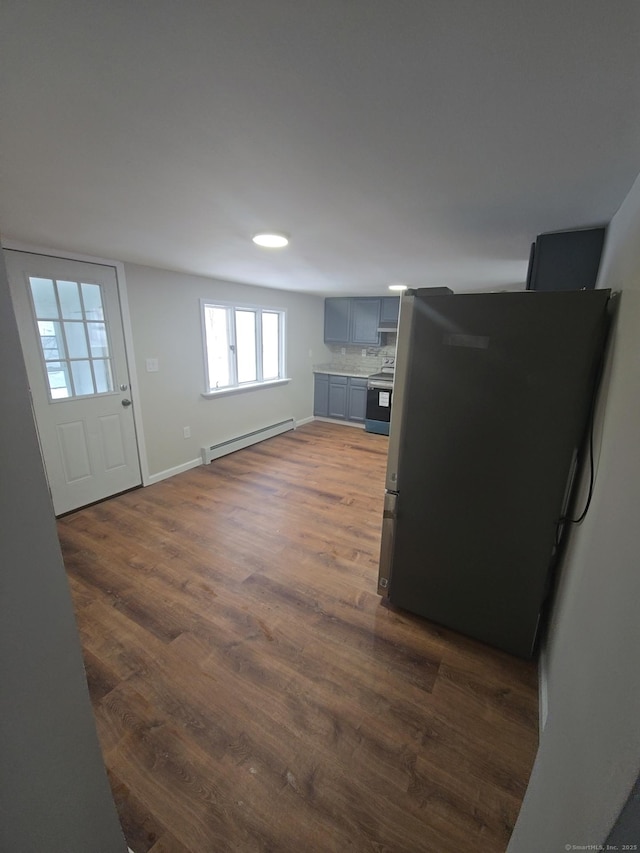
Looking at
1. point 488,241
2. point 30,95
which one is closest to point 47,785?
point 30,95

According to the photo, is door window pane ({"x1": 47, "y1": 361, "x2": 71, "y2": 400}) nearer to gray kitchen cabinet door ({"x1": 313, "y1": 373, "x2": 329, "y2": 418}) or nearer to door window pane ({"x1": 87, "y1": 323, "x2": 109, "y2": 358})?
door window pane ({"x1": 87, "y1": 323, "x2": 109, "y2": 358})

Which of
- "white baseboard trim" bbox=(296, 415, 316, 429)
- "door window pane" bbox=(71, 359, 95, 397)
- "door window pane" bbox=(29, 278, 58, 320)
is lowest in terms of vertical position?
"white baseboard trim" bbox=(296, 415, 316, 429)

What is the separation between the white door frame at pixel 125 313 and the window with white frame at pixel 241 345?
33.3 inches

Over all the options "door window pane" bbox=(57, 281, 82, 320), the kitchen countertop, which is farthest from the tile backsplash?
"door window pane" bbox=(57, 281, 82, 320)

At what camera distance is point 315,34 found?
613 mm

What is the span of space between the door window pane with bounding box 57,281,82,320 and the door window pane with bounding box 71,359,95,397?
0.37 m

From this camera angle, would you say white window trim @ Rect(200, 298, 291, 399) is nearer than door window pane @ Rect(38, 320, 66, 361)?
No

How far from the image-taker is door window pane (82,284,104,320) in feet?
8.97

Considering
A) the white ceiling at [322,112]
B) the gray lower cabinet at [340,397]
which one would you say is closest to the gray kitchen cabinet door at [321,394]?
the gray lower cabinet at [340,397]

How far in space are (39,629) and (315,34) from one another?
4.19 feet

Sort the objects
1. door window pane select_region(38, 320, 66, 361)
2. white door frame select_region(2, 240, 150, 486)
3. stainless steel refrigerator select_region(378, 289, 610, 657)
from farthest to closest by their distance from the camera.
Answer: door window pane select_region(38, 320, 66, 361), white door frame select_region(2, 240, 150, 486), stainless steel refrigerator select_region(378, 289, 610, 657)

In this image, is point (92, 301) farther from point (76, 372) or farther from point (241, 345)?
point (241, 345)

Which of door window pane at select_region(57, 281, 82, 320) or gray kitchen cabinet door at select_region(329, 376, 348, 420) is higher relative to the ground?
door window pane at select_region(57, 281, 82, 320)

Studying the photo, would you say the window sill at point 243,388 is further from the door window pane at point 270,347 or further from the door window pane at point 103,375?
the door window pane at point 103,375
